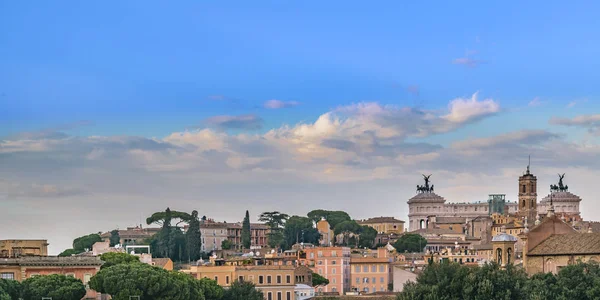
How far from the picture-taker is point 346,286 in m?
120

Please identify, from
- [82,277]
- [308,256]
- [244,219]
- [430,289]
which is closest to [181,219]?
[244,219]

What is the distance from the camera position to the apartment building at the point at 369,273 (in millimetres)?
118562

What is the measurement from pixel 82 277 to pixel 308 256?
4464 cm

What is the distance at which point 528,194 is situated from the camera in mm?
146000

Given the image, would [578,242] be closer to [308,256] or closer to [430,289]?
[430,289]

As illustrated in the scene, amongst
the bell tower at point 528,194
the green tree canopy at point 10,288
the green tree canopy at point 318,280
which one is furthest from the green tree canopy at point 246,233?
the green tree canopy at point 10,288

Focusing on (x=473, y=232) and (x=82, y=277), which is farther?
(x=473, y=232)

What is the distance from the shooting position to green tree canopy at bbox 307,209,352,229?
179 meters

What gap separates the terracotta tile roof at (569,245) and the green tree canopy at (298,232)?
259 ft

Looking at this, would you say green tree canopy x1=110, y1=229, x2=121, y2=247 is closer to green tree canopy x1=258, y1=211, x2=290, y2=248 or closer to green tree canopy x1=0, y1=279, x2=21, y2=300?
green tree canopy x1=258, y1=211, x2=290, y2=248

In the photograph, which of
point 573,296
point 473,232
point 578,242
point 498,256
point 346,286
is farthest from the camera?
point 473,232

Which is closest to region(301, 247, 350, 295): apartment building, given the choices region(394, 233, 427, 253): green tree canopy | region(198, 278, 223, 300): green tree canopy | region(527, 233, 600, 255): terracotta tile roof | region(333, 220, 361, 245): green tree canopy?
region(198, 278, 223, 300): green tree canopy

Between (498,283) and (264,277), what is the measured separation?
34933 mm

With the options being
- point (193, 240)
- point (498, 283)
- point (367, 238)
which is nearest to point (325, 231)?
point (367, 238)
